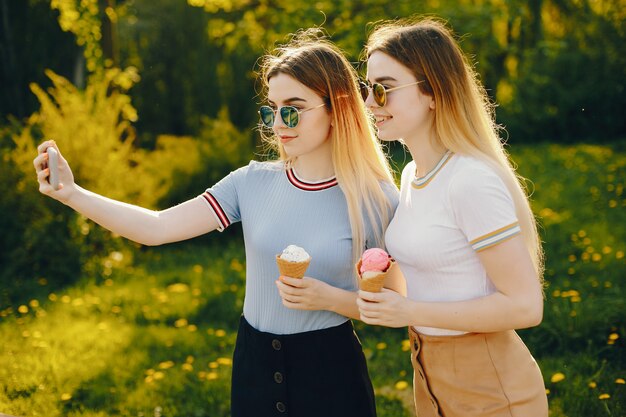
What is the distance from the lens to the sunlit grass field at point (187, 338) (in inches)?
158

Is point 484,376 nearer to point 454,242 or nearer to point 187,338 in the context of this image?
point 454,242

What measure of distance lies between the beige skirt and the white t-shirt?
0.06 metres

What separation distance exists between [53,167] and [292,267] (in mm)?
968

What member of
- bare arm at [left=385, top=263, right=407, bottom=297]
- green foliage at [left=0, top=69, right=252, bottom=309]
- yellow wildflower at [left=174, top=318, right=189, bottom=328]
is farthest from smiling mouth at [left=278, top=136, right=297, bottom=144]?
green foliage at [left=0, top=69, right=252, bottom=309]

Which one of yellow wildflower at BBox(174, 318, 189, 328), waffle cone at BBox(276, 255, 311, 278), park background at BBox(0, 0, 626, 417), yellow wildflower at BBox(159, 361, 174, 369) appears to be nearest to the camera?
waffle cone at BBox(276, 255, 311, 278)

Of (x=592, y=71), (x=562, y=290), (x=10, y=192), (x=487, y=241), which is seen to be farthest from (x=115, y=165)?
(x=592, y=71)

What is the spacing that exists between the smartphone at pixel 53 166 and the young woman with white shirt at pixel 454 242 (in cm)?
115

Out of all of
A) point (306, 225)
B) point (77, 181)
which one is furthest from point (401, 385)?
point (77, 181)

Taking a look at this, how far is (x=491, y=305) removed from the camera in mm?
1959

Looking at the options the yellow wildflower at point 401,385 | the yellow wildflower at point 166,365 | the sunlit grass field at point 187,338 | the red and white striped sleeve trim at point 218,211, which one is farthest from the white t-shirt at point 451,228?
the yellow wildflower at point 166,365

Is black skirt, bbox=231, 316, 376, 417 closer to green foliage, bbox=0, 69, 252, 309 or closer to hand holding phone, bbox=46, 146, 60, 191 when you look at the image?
hand holding phone, bbox=46, 146, 60, 191

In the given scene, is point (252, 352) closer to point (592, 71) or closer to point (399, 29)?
point (399, 29)

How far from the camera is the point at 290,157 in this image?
2.54 m

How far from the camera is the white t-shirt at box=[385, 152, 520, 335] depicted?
6.31 feet
